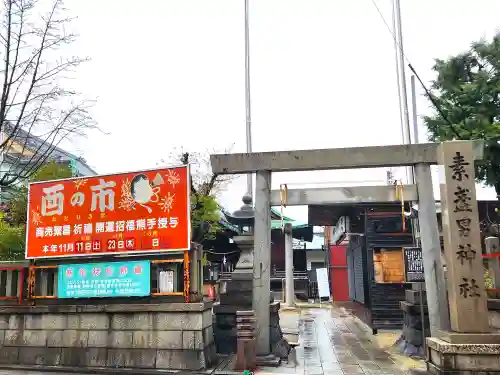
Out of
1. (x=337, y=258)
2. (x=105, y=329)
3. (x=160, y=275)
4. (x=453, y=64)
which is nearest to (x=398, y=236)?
(x=160, y=275)

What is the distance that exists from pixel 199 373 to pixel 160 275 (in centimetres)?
220

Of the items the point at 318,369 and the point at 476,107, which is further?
the point at 476,107

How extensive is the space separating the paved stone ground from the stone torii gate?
3.36 ft

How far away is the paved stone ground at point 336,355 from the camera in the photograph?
879 cm

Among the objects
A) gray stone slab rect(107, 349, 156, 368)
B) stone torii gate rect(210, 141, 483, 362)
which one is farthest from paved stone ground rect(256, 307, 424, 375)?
gray stone slab rect(107, 349, 156, 368)

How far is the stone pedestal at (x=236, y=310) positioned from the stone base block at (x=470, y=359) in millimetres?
3838

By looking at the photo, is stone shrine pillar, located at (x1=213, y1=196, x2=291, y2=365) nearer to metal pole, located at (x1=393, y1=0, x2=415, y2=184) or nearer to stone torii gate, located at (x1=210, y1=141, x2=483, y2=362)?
stone torii gate, located at (x1=210, y1=141, x2=483, y2=362)

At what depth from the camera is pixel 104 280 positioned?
9.57m

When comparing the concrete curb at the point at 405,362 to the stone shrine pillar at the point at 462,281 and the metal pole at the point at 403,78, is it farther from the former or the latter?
the metal pole at the point at 403,78

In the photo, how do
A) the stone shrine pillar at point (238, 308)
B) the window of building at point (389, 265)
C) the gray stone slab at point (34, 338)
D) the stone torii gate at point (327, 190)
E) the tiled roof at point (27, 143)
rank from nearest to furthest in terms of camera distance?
the stone torii gate at point (327, 190) → the gray stone slab at point (34, 338) → the stone shrine pillar at point (238, 308) → the tiled roof at point (27, 143) → the window of building at point (389, 265)

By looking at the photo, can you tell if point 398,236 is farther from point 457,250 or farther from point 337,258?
point 337,258

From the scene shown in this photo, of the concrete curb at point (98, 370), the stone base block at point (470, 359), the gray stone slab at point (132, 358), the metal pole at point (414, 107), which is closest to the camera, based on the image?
the stone base block at point (470, 359)

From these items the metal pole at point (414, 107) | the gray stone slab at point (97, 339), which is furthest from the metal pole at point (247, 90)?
the gray stone slab at point (97, 339)

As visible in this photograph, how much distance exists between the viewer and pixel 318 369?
8.97m
